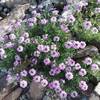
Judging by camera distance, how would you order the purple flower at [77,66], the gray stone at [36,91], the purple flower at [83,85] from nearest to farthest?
the purple flower at [83,85] < the purple flower at [77,66] < the gray stone at [36,91]

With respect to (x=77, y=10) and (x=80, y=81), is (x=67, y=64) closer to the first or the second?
(x=80, y=81)

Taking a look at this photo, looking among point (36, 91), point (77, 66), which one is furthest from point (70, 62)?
point (36, 91)

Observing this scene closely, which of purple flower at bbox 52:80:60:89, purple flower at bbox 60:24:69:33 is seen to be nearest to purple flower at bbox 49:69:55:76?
purple flower at bbox 52:80:60:89

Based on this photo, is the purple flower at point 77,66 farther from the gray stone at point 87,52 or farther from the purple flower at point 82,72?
the gray stone at point 87,52

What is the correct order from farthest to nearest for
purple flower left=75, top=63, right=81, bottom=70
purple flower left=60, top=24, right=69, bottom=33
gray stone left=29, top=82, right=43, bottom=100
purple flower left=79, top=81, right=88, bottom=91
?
purple flower left=60, top=24, right=69, bottom=33 < gray stone left=29, top=82, right=43, bottom=100 < purple flower left=75, top=63, right=81, bottom=70 < purple flower left=79, top=81, right=88, bottom=91

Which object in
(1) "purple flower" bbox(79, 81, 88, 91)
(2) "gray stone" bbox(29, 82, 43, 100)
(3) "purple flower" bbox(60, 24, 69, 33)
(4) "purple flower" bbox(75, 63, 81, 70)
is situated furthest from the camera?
(3) "purple flower" bbox(60, 24, 69, 33)

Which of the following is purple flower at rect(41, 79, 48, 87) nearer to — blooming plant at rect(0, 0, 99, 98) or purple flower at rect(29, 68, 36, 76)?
blooming plant at rect(0, 0, 99, 98)

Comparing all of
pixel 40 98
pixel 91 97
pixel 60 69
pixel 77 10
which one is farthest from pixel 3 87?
pixel 77 10

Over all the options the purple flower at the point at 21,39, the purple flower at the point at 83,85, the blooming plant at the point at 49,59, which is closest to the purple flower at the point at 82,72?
the blooming plant at the point at 49,59

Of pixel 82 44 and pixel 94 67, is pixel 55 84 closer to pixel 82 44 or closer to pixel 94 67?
pixel 94 67
